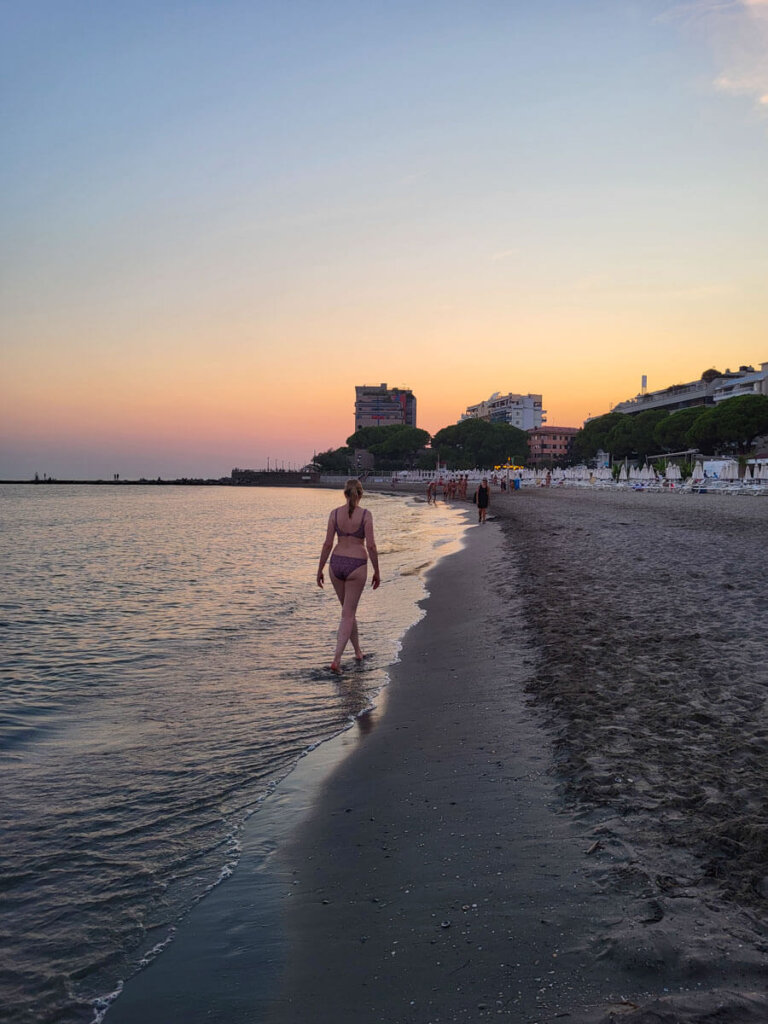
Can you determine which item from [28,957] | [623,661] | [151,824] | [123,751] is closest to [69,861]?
[151,824]

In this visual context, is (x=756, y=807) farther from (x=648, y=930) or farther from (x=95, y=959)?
(x=95, y=959)

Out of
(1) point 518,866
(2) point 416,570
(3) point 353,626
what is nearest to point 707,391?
(2) point 416,570

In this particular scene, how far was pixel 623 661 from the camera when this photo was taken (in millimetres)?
6820

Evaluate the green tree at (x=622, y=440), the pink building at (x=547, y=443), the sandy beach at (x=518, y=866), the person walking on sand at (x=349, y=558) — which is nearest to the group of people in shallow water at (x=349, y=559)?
the person walking on sand at (x=349, y=558)

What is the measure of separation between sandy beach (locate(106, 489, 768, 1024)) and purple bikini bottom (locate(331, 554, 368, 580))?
152 centimetres

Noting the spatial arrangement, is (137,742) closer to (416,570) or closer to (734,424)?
(416,570)

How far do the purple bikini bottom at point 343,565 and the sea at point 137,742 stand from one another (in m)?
1.10

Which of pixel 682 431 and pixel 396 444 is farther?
pixel 396 444

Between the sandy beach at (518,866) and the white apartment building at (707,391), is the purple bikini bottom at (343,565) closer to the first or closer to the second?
the sandy beach at (518,866)

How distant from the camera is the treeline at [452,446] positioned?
466ft

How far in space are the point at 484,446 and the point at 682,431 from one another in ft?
179

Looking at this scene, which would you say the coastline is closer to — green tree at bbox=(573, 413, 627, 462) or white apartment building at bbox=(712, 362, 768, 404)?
white apartment building at bbox=(712, 362, 768, 404)

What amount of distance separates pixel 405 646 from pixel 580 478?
3025 inches

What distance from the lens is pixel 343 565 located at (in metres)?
8.05
